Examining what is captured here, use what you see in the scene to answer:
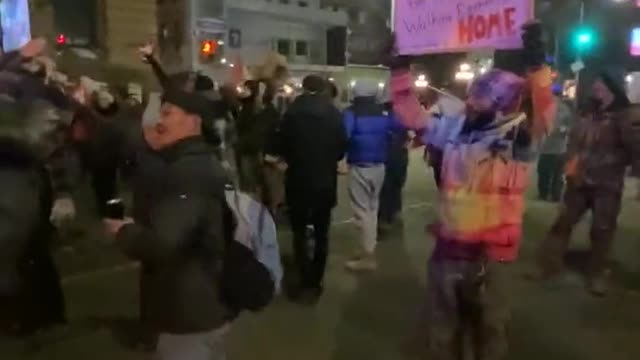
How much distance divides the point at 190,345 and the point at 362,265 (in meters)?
4.75

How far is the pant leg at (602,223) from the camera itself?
7.05m

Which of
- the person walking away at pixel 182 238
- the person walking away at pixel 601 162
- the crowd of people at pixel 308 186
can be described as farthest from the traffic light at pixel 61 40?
the person walking away at pixel 182 238

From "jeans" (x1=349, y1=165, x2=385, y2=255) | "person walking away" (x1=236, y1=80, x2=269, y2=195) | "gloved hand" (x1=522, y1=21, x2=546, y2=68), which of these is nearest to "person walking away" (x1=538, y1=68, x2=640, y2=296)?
"jeans" (x1=349, y1=165, x2=385, y2=255)

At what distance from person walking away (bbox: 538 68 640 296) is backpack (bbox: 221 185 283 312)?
13.6 feet

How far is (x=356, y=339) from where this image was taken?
237 inches

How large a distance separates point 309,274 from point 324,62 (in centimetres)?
3902

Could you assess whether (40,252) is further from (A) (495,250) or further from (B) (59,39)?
(B) (59,39)

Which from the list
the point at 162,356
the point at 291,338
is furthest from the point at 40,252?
the point at 162,356

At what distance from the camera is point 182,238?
125 inches

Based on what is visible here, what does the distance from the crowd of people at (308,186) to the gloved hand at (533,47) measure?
0.01 meters

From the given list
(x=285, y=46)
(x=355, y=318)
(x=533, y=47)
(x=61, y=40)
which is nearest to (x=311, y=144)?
(x=355, y=318)

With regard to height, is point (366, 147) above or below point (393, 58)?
below

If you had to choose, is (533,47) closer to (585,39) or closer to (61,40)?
(585,39)

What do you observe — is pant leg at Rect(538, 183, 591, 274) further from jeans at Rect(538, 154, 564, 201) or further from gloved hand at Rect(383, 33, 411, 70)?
jeans at Rect(538, 154, 564, 201)
